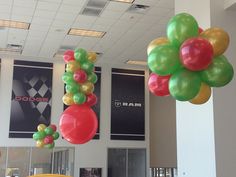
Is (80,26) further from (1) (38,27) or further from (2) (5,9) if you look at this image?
(2) (5,9)

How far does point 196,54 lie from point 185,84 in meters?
0.33

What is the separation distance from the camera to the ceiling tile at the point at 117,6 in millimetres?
10055

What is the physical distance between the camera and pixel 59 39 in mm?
13008

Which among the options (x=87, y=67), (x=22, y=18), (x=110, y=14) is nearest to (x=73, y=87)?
(x=87, y=67)

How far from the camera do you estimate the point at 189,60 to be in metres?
3.62

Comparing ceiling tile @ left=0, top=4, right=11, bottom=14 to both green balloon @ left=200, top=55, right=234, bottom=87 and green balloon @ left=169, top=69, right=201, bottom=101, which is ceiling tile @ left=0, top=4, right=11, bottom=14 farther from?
green balloon @ left=200, top=55, right=234, bottom=87

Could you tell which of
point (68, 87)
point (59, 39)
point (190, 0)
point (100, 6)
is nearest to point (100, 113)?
point (59, 39)

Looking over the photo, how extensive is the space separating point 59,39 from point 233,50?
6.90 metres

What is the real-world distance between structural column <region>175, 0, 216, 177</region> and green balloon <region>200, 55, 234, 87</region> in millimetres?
3657

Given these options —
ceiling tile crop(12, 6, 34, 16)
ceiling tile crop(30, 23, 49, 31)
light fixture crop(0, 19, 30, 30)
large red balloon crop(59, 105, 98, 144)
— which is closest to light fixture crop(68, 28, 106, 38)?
ceiling tile crop(30, 23, 49, 31)

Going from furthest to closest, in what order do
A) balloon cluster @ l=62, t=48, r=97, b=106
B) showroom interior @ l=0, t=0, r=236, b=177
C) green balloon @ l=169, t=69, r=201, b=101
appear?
showroom interior @ l=0, t=0, r=236, b=177 → balloon cluster @ l=62, t=48, r=97, b=106 → green balloon @ l=169, t=69, r=201, b=101

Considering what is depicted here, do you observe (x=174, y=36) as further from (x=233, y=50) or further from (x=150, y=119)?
(x=150, y=119)

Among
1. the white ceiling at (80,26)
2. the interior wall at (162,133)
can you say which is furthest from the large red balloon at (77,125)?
the interior wall at (162,133)

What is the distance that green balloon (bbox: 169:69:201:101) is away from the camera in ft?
12.2
